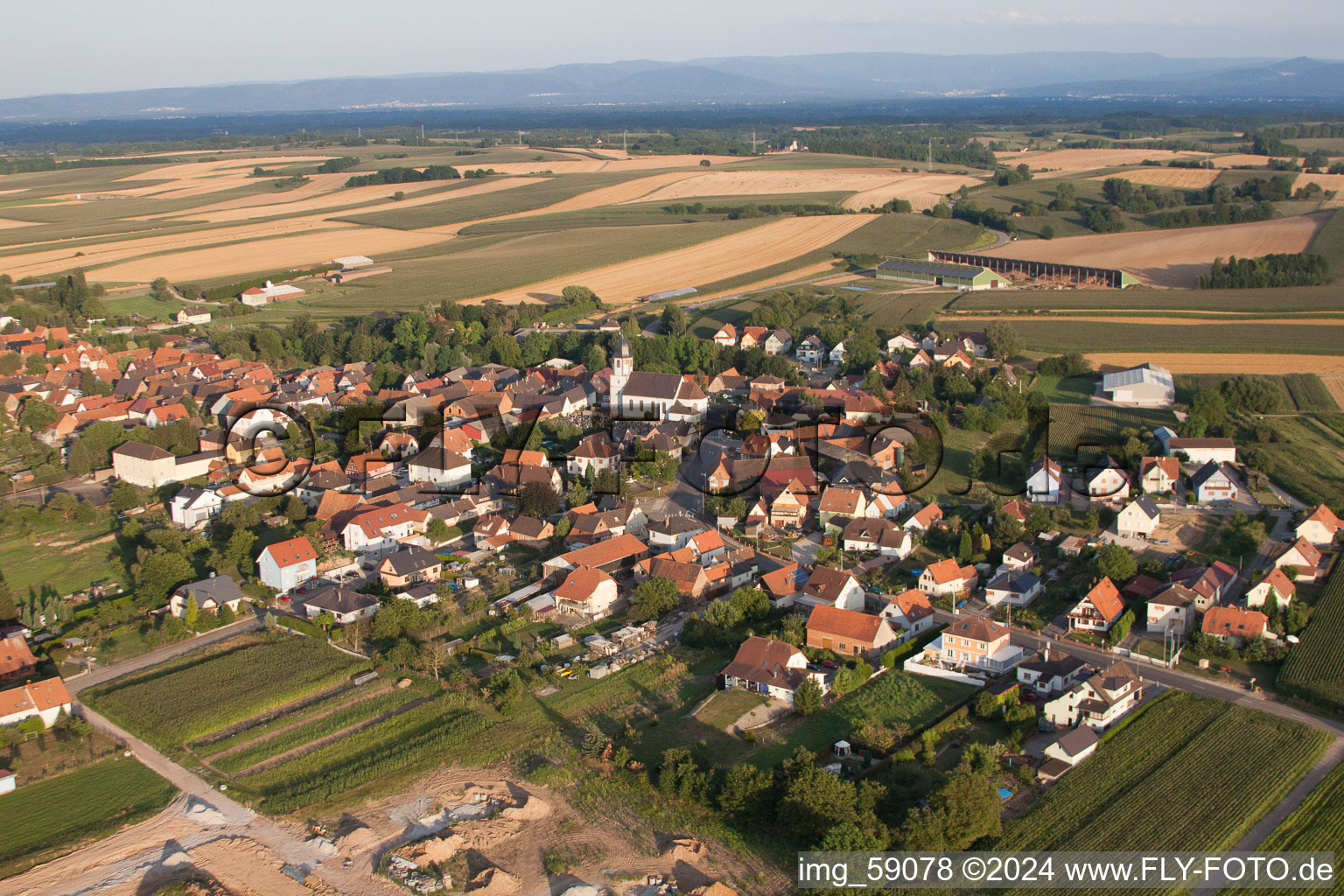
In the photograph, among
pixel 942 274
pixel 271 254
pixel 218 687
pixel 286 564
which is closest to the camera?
pixel 218 687

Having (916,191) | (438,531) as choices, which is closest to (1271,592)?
(438,531)

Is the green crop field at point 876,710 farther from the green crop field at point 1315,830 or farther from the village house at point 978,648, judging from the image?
the green crop field at point 1315,830

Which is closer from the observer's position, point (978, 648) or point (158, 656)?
point (978, 648)

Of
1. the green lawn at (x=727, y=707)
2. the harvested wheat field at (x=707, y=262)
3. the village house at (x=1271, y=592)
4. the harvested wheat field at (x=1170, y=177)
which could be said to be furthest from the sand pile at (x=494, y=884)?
the harvested wheat field at (x=1170, y=177)

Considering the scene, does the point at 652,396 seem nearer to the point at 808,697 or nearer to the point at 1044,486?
the point at 1044,486

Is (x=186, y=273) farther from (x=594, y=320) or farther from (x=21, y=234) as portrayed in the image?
(x=594, y=320)

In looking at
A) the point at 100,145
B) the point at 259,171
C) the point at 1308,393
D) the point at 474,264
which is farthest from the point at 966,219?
the point at 100,145

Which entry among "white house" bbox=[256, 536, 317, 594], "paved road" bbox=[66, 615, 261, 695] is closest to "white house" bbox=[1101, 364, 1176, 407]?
"white house" bbox=[256, 536, 317, 594]
